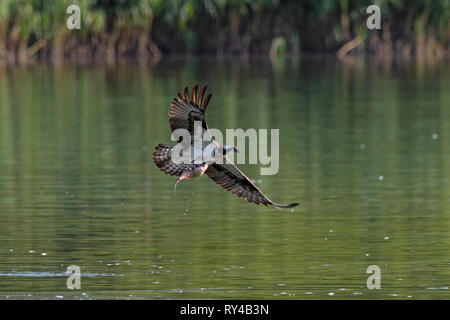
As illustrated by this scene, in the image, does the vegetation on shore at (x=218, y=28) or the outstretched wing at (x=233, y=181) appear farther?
the vegetation on shore at (x=218, y=28)

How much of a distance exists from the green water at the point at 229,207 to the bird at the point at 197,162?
29.5 inches

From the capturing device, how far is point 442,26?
45406 mm

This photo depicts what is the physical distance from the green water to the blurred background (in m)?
0.03

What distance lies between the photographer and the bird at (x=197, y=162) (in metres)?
11.0

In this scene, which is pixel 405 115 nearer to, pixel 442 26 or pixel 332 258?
pixel 332 258

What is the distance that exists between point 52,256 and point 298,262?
217cm

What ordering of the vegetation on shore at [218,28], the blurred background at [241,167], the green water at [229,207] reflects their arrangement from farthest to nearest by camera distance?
1. the vegetation on shore at [218,28]
2. the blurred background at [241,167]
3. the green water at [229,207]

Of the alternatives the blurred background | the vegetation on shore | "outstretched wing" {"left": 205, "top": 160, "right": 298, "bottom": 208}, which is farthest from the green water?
the vegetation on shore

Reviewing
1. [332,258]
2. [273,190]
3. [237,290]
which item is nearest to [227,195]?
[273,190]

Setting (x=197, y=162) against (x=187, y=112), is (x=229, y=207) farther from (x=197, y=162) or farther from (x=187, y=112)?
(x=187, y=112)

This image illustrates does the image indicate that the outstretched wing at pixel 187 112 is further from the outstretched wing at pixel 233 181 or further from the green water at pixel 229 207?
the green water at pixel 229 207

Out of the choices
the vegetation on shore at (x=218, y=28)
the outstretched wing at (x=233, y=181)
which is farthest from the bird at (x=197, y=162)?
Result: the vegetation on shore at (x=218, y=28)

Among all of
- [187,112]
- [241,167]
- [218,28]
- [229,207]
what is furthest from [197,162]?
[218,28]

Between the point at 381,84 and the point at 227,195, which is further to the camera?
the point at 381,84
